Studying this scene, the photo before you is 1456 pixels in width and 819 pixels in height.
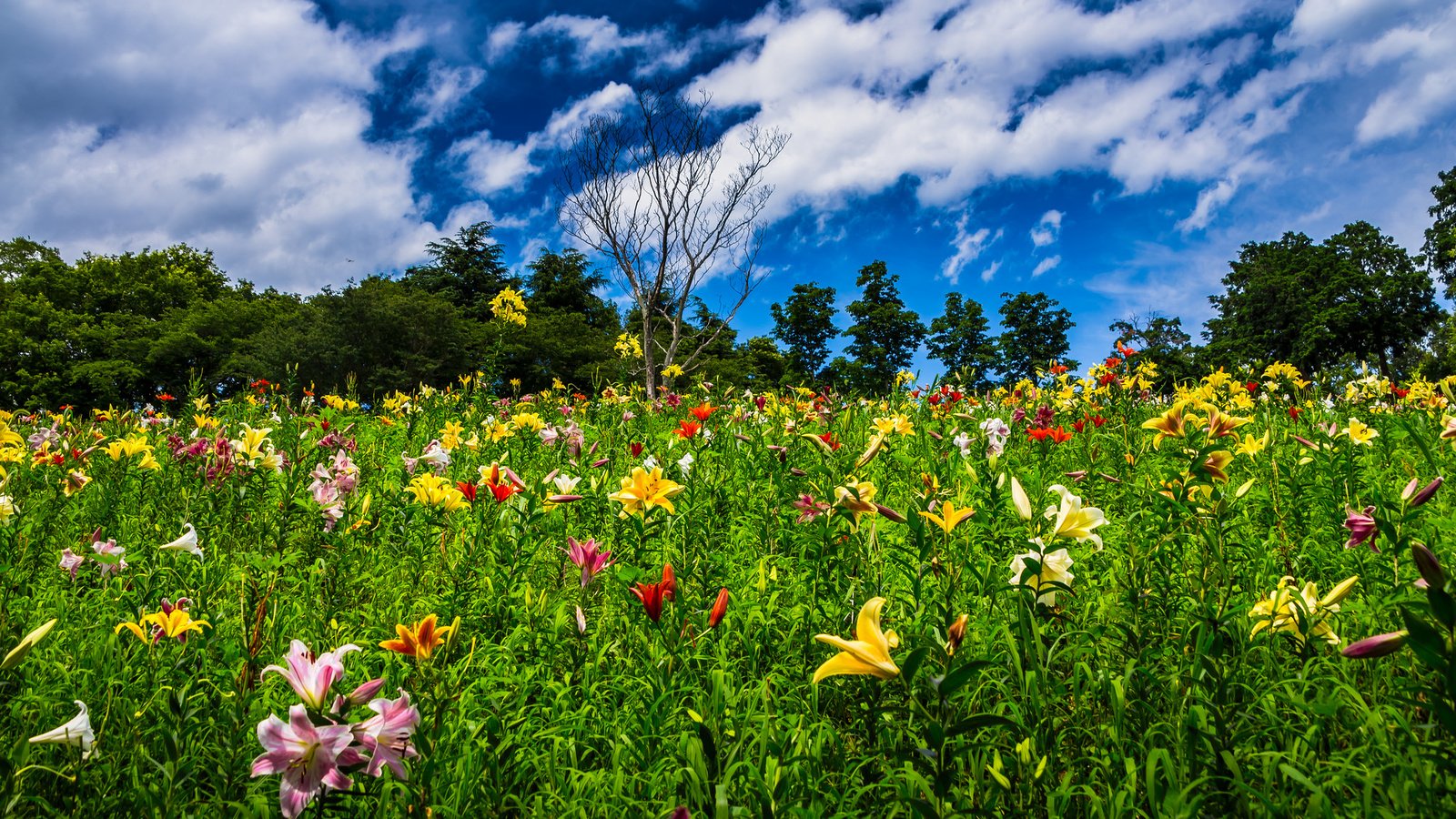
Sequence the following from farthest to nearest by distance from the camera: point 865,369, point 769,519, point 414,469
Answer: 1. point 865,369
2. point 414,469
3. point 769,519

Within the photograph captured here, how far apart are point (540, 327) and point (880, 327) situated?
19434mm

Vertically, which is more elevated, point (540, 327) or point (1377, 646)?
point (540, 327)

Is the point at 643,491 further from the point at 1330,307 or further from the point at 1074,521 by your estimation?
the point at 1330,307

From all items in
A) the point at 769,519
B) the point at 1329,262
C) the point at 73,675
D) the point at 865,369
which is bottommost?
the point at 73,675

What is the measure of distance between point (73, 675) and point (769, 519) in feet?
7.87

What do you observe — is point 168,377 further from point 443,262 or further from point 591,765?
point 591,765

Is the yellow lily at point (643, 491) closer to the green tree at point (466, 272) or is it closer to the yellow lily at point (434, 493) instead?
the yellow lily at point (434, 493)

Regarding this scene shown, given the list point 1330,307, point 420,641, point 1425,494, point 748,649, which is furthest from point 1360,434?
point 1330,307

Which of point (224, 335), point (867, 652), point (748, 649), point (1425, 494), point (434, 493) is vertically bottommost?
point (748, 649)

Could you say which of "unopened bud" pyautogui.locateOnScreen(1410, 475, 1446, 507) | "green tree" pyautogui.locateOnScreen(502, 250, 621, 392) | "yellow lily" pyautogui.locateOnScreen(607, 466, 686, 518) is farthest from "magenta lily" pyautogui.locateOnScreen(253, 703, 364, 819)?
"green tree" pyautogui.locateOnScreen(502, 250, 621, 392)

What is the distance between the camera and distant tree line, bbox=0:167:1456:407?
24812 millimetres

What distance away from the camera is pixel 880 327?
36.9m

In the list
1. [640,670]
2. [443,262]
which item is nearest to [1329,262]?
[640,670]

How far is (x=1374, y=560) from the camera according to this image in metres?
2.21
